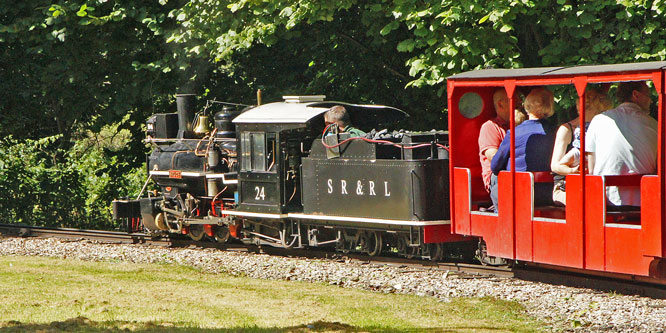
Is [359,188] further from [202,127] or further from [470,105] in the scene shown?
[202,127]

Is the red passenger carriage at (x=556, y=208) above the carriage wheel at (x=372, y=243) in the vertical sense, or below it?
above

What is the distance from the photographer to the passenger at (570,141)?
9.36 meters

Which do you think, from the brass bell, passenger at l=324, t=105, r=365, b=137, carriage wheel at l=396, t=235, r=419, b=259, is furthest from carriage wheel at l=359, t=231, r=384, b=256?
the brass bell

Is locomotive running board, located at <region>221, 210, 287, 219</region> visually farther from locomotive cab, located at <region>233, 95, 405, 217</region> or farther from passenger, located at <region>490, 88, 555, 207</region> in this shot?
passenger, located at <region>490, 88, 555, 207</region>

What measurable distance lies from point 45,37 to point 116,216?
4.09 metres

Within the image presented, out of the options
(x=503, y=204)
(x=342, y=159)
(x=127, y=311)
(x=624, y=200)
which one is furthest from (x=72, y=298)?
(x=624, y=200)

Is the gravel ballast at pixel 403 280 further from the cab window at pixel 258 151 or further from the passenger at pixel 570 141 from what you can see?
the cab window at pixel 258 151

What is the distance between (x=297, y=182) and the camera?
505 inches

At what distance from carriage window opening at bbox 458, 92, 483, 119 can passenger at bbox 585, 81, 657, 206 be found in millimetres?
2189

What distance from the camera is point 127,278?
11133 mm

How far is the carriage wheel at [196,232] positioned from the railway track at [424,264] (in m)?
0.16

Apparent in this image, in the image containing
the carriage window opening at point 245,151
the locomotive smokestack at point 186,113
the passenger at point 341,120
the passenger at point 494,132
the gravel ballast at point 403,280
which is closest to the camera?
the gravel ballast at point 403,280

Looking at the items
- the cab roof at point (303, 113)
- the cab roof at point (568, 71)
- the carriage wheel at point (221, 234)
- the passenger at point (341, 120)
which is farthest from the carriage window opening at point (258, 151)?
the cab roof at point (568, 71)

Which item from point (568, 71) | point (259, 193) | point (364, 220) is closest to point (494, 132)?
point (568, 71)
